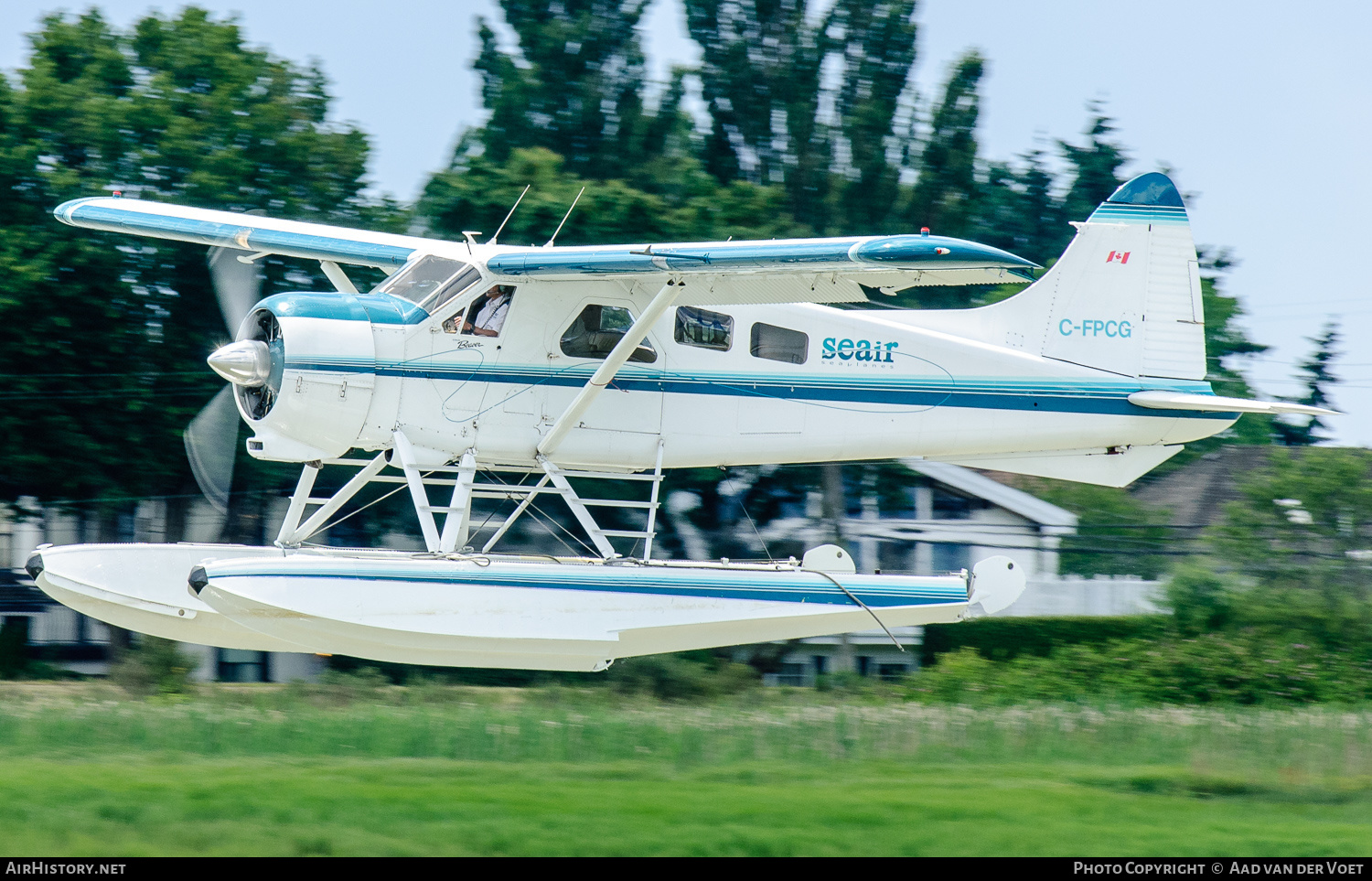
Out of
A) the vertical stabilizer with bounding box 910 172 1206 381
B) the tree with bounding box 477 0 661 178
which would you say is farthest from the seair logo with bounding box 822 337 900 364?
the tree with bounding box 477 0 661 178

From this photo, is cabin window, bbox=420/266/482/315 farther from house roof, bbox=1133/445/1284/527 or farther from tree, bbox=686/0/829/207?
house roof, bbox=1133/445/1284/527

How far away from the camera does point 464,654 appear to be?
1060 cm

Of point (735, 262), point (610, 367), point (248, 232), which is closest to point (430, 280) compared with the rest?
point (610, 367)

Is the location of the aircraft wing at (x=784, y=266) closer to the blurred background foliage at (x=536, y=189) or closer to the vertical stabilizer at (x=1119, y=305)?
the vertical stabilizer at (x=1119, y=305)

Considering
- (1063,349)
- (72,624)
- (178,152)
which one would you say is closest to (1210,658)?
(1063,349)

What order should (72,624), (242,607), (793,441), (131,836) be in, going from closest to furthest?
(131,836) → (242,607) → (793,441) → (72,624)

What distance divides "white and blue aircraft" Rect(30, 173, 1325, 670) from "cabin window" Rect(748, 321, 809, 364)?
3 centimetres

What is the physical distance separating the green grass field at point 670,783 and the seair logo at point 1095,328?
3317 mm

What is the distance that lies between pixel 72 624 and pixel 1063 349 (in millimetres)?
21149

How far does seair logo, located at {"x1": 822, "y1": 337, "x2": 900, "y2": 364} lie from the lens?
1207cm

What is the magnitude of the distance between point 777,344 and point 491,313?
7.77ft

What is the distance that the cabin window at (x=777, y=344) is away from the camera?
11.9 metres

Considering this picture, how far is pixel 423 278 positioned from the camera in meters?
11.5
